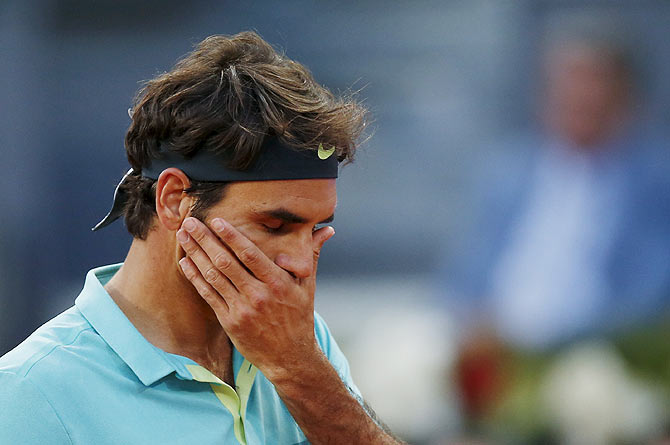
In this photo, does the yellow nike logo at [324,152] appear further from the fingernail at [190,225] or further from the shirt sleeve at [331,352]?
the shirt sleeve at [331,352]

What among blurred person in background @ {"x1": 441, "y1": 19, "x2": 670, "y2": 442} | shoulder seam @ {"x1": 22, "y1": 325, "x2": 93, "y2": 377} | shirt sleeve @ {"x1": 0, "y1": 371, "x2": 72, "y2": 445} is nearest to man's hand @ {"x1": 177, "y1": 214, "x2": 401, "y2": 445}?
shoulder seam @ {"x1": 22, "y1": 325, "x2": 93, "y2": 377}

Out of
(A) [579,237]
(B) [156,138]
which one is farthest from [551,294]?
(B) [156,138]

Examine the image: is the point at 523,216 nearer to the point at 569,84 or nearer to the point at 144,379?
the point at 569,84

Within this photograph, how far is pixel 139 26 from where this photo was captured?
7.19 meters

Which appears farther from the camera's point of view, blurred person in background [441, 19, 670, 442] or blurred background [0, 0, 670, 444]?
blurred person in background [441, 19, 670, 442]

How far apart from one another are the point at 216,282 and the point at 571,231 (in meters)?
3.29

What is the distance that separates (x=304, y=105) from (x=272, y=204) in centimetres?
24

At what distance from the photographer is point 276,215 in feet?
6.69

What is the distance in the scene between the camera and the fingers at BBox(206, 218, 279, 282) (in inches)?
77.8

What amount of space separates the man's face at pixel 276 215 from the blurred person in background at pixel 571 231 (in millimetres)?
2396

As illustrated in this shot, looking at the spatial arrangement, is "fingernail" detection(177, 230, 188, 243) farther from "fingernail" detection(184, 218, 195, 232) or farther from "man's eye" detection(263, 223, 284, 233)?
"man's eye" detection(263, 223, 284, 233)

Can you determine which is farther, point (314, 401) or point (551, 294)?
point (551, 294)

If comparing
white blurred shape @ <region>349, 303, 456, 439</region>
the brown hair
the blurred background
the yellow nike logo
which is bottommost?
white blurred shape @ <region>349, 303, 456, 439</region>

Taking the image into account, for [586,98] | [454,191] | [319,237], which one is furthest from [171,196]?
[454,191]
